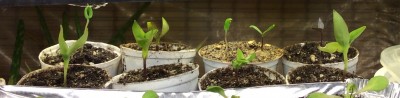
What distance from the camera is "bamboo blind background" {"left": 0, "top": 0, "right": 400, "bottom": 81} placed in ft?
3.60

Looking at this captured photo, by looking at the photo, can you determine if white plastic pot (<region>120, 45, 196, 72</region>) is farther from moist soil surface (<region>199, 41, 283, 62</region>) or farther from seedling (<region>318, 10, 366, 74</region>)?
seedling (<region>318, 10, 366, 74</region>)

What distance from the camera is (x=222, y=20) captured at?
3.74ft

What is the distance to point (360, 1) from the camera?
1123 millimetres

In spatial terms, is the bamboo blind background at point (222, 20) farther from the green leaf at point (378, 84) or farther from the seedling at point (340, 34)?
the green leaf at point (378, 84)

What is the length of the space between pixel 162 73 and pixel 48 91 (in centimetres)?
Answer: 20

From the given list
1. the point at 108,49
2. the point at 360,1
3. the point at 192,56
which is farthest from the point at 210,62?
the point at 360,1

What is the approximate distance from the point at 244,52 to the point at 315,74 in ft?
0.59

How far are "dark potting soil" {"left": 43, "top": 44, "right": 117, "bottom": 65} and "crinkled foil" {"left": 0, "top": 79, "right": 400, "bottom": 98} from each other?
21 centimetres

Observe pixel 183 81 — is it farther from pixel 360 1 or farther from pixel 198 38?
pixel 360 1

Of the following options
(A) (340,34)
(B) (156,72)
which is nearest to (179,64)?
(B) (156,72)

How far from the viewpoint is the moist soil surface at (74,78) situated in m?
0.77

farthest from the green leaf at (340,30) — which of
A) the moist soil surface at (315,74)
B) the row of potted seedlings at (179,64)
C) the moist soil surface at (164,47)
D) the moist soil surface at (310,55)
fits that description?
the moist soil surface at (164,47)

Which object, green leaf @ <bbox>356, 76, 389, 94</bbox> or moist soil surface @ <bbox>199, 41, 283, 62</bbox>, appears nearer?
green leaf @ <bbox>356, 76, 389, 94</bbox>

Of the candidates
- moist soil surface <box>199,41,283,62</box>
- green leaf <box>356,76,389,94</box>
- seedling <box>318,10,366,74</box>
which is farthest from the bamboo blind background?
green leaf <box>356,76,389,94</box>
